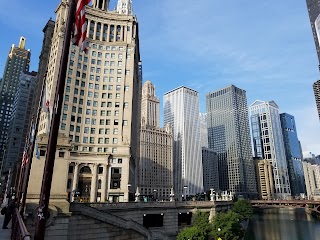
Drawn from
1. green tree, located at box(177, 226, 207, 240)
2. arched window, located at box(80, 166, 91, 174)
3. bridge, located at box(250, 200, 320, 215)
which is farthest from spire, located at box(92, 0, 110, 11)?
bridge, located at box(250, 200, 320, 215)

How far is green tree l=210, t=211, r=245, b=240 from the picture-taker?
54188 mm

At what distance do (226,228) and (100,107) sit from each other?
53.5 meters

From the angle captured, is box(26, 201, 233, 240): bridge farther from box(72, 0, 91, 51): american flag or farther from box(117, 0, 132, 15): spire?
box(117, 0, 132, 15): spire

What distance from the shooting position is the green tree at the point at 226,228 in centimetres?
5419

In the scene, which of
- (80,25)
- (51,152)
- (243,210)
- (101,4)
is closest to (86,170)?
(243,210)

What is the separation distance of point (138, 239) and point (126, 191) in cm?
2846

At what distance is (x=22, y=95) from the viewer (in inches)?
6122

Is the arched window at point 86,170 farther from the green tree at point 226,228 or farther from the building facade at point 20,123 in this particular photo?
the building facade at point 20,123

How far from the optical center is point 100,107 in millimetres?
86438

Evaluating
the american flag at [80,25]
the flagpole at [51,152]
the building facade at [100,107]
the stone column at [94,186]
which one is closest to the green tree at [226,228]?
the building facade at [100,107]

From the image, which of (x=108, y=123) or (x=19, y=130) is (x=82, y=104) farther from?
(x=19, y=130)

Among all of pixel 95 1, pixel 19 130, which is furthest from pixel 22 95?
pixel 95 1

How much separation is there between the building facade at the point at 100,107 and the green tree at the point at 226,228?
28.0 m

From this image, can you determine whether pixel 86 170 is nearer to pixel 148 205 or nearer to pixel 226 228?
pixel 148 205
